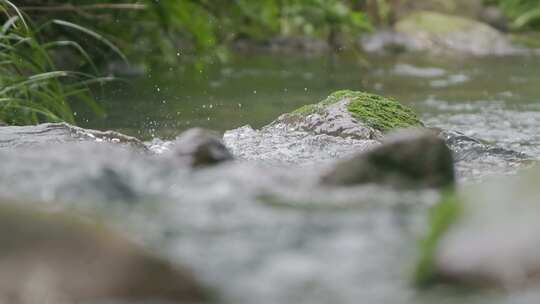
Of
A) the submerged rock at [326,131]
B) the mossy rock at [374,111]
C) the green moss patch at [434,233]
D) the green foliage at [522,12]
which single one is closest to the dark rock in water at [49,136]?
the submerged rock at [326,131]

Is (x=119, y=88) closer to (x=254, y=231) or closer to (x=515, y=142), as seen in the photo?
(x=515, y=142)

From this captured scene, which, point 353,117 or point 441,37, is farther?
point 441,37

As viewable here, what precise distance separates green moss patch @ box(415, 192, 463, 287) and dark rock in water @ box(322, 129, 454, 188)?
257 mm

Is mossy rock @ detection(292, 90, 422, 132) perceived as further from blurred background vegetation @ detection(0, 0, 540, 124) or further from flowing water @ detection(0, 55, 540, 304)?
blurred background vegetation @ detection(0, 0, 540, 124)

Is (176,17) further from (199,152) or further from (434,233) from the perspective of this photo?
(434,233)

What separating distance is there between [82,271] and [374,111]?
300cm

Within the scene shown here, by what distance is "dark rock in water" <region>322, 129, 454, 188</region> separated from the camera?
210 cm

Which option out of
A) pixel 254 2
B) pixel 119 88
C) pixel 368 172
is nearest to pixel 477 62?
pixel 254 2

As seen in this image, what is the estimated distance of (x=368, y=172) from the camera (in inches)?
83.1

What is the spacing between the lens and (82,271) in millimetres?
1559

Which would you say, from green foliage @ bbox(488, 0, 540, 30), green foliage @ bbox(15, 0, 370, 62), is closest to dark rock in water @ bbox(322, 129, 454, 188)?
green foliage @ bbox(15, 0, 370, 62)

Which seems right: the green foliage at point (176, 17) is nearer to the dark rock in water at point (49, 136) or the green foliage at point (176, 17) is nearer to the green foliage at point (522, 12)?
the dark rock in water at point (49, 136)

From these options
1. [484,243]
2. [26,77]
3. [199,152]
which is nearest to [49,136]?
[26,77]

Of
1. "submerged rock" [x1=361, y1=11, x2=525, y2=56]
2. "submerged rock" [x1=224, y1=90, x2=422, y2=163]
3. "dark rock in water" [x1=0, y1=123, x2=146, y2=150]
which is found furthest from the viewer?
"submerged rock" [x1=361, y1=11, x2=525, y2=56]
